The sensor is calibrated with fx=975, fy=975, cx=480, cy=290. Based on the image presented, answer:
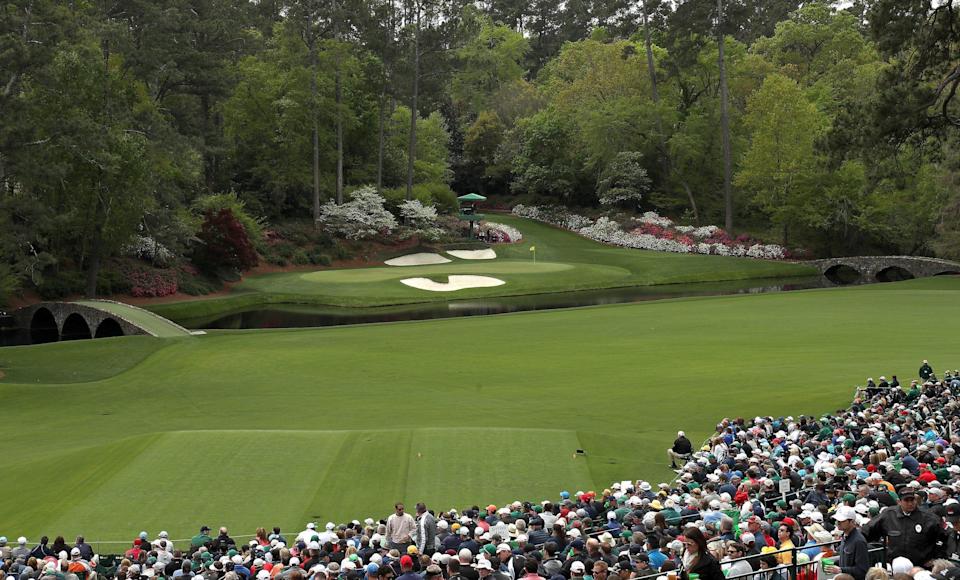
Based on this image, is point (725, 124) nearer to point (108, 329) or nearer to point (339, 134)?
point (339, 134)

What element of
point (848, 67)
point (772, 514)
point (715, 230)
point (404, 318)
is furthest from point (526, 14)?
point (772, 514)

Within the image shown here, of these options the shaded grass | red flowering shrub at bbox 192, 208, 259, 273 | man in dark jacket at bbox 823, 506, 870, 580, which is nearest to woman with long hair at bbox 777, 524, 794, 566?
man in dark jacket at bbox 823, 506, 870, 580

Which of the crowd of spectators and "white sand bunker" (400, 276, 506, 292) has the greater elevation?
the crowd of spectators

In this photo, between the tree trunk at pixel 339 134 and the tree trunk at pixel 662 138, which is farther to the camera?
the tree trunk at pixel 662 138

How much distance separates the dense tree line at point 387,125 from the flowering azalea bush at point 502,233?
6440mm

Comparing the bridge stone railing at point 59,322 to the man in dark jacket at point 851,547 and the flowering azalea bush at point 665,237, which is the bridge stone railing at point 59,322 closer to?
the man in dark jacket at point 851,547

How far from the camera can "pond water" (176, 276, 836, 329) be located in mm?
53250

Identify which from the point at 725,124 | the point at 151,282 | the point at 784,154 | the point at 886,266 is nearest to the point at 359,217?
the point at 151,282

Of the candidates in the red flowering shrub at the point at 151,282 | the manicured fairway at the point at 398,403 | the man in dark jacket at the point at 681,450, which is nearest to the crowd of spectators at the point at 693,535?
the man in dark jacket at the point at 681,450

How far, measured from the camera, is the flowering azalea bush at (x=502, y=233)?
82.2 meters

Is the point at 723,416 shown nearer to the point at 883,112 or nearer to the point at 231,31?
the point at 883,112

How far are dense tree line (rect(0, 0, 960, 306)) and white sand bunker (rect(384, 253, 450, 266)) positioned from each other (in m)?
8.64

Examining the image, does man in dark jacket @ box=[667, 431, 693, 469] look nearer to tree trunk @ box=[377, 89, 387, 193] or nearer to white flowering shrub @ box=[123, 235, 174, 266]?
white flowering shrub @ box=[123, 235, 174, 266]

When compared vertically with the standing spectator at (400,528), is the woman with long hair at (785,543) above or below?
above
